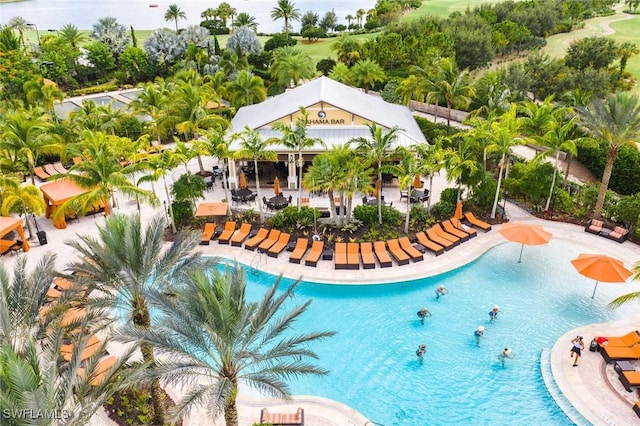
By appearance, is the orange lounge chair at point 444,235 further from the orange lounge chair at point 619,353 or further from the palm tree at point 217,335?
the palm tree at point 217,335

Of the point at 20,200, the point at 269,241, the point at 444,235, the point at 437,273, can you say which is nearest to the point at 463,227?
the point at 444,235

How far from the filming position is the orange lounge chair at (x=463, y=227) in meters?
26.9

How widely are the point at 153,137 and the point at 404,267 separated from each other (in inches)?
1085

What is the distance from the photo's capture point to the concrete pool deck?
16.4 metres

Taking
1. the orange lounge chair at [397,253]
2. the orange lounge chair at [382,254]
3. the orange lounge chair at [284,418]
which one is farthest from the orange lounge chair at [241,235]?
the orange lounge chair at [284,418]

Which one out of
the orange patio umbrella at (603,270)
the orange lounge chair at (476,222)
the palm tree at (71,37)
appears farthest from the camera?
the palm tree at (71,37)

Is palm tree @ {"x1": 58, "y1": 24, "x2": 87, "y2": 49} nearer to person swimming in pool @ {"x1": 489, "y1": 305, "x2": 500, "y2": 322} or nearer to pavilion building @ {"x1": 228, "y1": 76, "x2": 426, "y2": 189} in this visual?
pavilion building @ {"x1": 228, "y1": 76, "x2": 426, "y2": 189}

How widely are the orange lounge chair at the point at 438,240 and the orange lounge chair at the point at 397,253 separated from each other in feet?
6.39

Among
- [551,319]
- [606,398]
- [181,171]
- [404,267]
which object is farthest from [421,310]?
[181,171]

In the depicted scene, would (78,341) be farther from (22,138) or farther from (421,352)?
(22,138)

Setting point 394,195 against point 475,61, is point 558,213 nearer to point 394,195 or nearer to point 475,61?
point 394,195

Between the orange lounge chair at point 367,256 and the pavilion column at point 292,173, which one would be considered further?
the pavilion column at point 292,173

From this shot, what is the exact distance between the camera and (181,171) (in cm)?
3622

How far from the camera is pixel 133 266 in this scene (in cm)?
1441
